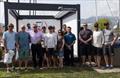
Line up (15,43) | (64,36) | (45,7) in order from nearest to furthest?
(15,43), (64,36), (45,7)

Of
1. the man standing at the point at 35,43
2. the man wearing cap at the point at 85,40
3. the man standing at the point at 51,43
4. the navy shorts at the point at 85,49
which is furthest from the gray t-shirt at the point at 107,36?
the man standing at the point at 35,43

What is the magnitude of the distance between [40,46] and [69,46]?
1.18 m

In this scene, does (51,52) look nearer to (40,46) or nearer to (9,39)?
(40,46)

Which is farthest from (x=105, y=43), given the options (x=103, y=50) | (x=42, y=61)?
(x=42, y=61)

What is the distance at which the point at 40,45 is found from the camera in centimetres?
1369

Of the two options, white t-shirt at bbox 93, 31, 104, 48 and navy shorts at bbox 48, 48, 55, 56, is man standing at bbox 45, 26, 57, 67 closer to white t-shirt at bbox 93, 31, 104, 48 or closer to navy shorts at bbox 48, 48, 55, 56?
navy shorts at bbox 48, 48, 55, 56

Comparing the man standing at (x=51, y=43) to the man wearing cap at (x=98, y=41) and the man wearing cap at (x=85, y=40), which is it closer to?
the man wearing cap at (x=85, y=40)

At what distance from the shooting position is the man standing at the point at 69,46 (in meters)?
14.1

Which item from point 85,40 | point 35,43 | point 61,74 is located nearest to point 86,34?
point 85,40

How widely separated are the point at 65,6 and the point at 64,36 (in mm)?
1493

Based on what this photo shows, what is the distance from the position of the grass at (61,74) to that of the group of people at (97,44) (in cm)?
80

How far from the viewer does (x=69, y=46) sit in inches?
559

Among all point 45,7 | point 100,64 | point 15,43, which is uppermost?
point 45,7

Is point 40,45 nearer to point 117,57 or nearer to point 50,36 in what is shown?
point 50,36
